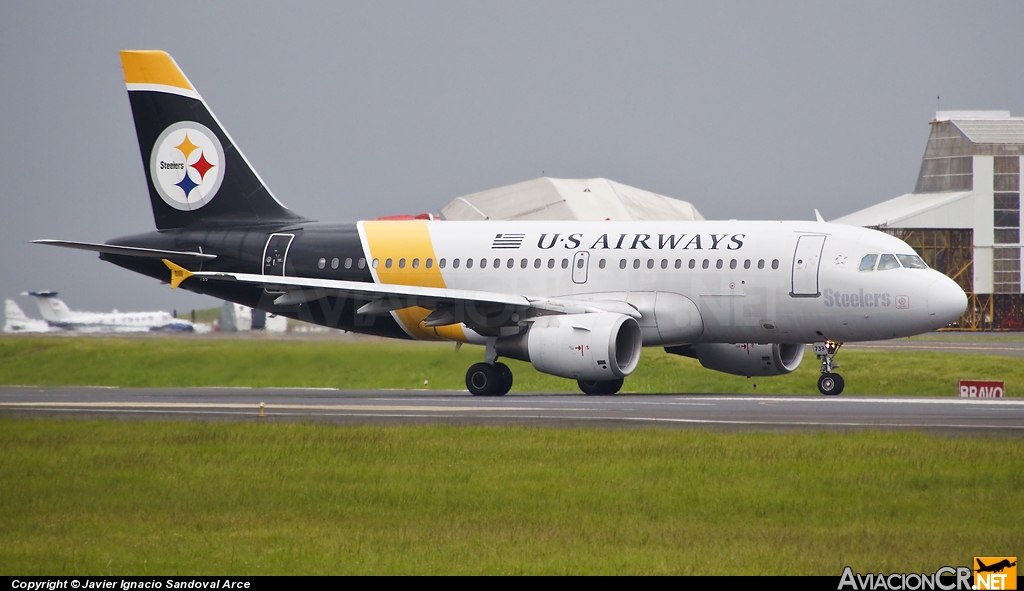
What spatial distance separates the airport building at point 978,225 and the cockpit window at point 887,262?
5747cm

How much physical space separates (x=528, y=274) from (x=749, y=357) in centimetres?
565

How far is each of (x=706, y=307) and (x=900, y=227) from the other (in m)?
59.7

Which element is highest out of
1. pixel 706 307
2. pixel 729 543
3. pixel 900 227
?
pixel 729 543

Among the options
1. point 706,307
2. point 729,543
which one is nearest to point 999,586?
point 729,543

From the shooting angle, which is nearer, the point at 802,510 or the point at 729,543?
the point at 729,543

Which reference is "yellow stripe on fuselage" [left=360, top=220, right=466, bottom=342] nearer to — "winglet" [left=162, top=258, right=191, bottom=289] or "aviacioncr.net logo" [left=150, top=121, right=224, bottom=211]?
"winglet" [left=162, top=258, right=191, bottom=289]

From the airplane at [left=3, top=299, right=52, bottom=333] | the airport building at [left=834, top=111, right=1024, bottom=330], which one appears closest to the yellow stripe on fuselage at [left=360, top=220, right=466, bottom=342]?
the airplane at [left=3, top=299, right=52, bottom=333]

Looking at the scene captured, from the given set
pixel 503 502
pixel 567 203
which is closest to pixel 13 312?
pixel 567 203

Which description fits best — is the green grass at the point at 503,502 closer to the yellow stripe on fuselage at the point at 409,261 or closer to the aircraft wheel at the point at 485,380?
the aircraft wheel at the point at 485,380

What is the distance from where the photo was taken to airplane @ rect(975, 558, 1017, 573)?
10180 millimetres

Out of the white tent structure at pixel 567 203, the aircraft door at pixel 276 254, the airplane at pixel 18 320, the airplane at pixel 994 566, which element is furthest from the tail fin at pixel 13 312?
the airplane at pixel 994 566

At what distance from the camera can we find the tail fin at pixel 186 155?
117ft

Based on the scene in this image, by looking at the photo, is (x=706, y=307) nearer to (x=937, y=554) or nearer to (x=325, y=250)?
(x=325, y=250)

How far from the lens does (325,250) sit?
33875 mm
